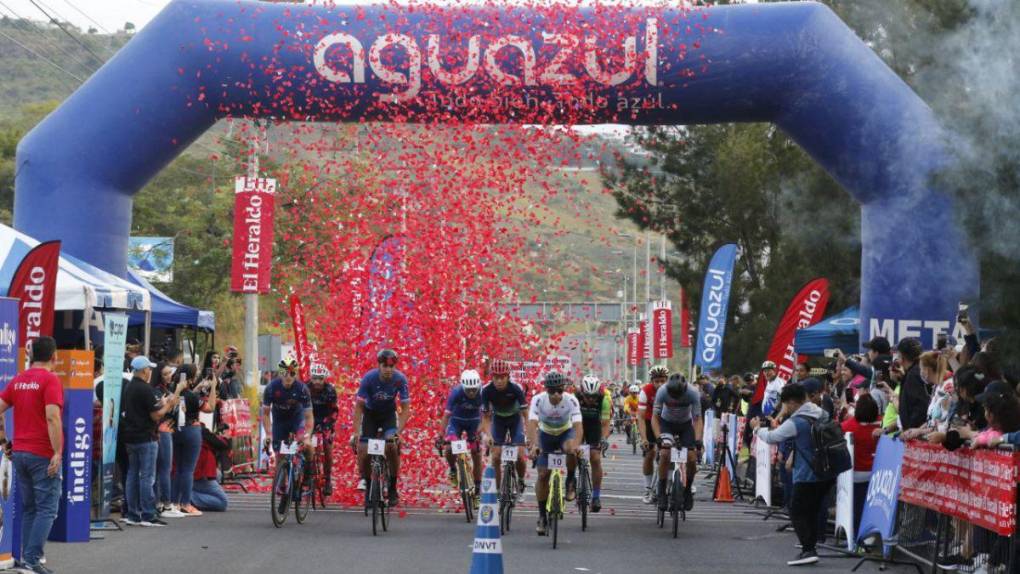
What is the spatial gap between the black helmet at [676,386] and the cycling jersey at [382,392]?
3088 mm

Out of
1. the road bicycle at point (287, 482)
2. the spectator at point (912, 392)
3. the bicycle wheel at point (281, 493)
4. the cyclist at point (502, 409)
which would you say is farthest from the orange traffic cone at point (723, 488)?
the spectator at point (912, 392)

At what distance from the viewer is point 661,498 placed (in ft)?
58.4

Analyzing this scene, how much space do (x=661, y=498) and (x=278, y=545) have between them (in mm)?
4857

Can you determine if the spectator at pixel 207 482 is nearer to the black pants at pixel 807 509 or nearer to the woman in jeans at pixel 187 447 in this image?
the woman in jeans at pixel 187 447

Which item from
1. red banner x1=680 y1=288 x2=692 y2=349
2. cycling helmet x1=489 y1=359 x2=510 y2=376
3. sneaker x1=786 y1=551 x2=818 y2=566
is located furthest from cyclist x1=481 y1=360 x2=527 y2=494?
red banner x1=680 y1=288 x2=692 y2=349

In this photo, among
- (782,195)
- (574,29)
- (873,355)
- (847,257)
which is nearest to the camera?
(873,355)

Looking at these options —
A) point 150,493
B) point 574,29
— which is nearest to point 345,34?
point 574,29

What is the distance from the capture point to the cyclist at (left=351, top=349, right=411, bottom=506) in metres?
17.6

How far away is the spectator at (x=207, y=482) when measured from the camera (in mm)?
19359

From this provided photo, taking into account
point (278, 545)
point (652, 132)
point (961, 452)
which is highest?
point (652, 132)

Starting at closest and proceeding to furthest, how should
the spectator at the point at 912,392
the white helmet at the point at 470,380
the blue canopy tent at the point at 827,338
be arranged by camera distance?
1. the spectator at the point at 912,392
2. the white helmet at the point at 470,380
3. the blue canopy tent at the point at 827,338

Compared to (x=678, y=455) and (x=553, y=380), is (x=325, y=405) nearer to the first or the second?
(x=553, y=380)

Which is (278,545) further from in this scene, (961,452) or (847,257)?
(847,257)

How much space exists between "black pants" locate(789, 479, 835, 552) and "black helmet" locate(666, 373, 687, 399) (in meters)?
3.73
